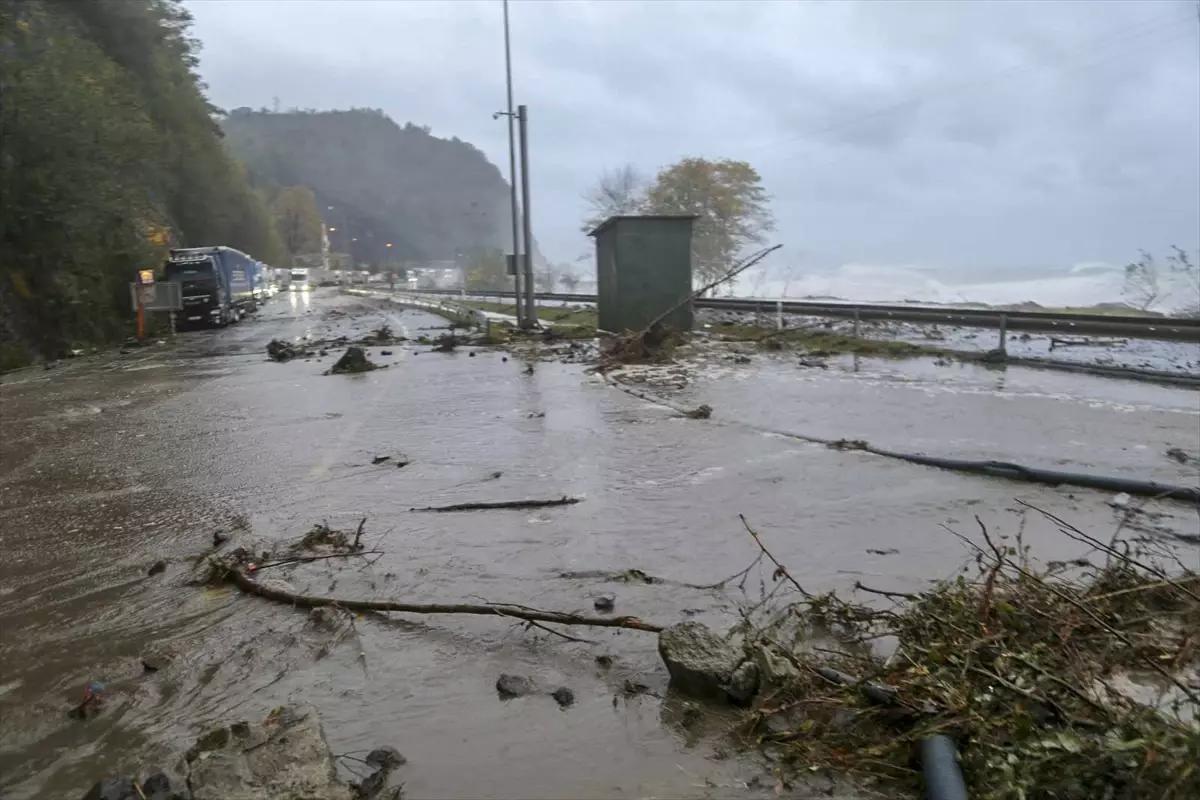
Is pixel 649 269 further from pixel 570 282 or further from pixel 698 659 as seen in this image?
pixel 570 282

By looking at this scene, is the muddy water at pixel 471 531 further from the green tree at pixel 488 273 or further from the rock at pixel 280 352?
the green tree at pixel 488 273

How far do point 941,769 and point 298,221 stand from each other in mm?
169593

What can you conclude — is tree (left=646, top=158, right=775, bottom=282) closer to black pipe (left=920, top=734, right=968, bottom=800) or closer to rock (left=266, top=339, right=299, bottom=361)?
rock (left=266, top=339, right=299, bottom=361)

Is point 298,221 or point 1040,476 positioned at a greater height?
point 298,221

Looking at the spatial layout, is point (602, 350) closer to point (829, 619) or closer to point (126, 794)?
point (829, 619)

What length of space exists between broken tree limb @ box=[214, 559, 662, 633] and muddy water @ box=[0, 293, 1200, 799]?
0.10 meters

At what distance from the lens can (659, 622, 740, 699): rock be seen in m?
4.13

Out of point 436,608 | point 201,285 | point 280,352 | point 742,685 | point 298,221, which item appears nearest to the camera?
point 742,685

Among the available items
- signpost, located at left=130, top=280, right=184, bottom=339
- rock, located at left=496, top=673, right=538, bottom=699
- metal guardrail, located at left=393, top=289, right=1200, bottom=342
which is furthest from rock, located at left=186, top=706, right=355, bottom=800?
signpost, located at left=130, top=280, right=184, bottom=339

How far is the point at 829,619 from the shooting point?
5035 millimetres

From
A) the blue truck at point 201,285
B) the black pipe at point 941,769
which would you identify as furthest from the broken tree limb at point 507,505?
the blue truck at point 201,285

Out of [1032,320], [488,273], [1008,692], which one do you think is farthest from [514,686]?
[488,273]

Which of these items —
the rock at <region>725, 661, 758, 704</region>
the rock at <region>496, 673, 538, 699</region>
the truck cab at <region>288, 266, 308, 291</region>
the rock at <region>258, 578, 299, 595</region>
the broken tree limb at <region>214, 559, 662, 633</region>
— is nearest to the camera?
the rock at <region>725, 661, 758, 704</region>

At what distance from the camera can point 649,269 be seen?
2184cm
